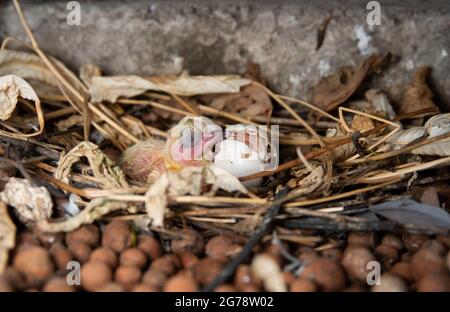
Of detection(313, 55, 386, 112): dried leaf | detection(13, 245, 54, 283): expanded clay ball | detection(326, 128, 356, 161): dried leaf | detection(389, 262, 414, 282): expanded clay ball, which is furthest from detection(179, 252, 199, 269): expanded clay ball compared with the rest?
detection(313, 55, 386, 112): dried leaf

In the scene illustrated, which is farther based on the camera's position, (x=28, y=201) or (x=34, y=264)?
(x=28, y=201)

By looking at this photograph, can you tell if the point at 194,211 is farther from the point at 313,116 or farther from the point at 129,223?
the point at 313,116

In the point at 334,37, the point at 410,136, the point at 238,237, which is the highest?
the point at 334,37

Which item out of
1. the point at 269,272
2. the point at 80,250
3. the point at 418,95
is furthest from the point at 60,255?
the point at 418,95

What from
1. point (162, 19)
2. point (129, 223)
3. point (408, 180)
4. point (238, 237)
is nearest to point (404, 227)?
point (408, 180)

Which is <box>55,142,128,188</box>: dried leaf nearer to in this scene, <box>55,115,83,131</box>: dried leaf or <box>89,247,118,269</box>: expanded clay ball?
<box>89,247,118,269</box>: expanded clay ball
